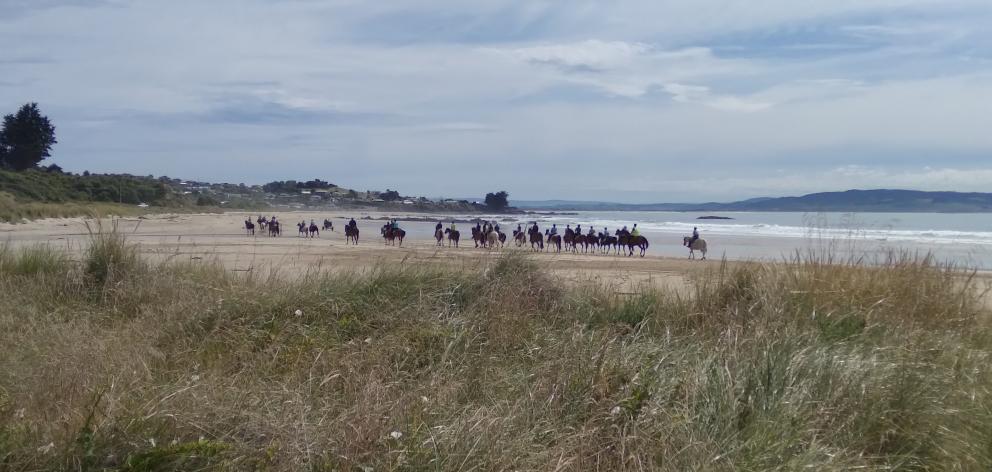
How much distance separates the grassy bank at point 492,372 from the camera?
4.21 metres

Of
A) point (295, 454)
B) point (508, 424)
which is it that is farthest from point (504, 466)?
point (295, 454)

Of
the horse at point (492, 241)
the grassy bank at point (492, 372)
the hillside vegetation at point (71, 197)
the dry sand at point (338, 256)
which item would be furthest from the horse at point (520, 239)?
the hillside vegetation at point (71, 197)

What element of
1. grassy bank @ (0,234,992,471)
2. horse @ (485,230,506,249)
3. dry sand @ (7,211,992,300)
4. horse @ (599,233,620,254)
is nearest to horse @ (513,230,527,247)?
dry sand @ (7,211,992,300)

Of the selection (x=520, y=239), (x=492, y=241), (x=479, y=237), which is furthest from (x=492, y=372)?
(x=479, y=237)

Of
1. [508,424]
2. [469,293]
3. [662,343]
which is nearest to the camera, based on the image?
[508,424]

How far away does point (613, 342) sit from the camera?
582 centimetres

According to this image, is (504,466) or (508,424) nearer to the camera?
(504,466)

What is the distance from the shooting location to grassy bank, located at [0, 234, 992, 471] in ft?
13.8

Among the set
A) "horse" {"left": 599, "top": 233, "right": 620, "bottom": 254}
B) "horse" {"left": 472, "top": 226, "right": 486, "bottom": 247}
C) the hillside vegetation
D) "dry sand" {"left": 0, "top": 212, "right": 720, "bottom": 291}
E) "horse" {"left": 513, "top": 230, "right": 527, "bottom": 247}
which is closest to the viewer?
"dry sand" {"left": 0, "top": 212, "right": 720, "bottom": 291}

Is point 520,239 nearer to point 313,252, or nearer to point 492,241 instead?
point 492,241

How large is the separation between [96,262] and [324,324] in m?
3.52

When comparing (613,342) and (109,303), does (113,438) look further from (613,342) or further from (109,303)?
(109,303)

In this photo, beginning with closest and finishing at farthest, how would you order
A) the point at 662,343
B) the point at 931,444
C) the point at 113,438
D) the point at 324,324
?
the point at 113,438 < the point at 931,444 < the point at 662,343 < the point at 324,324

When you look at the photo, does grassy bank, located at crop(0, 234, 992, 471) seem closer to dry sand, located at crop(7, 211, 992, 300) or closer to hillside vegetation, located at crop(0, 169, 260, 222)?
dry sand, located at crop(7, 211, 992, 300)
